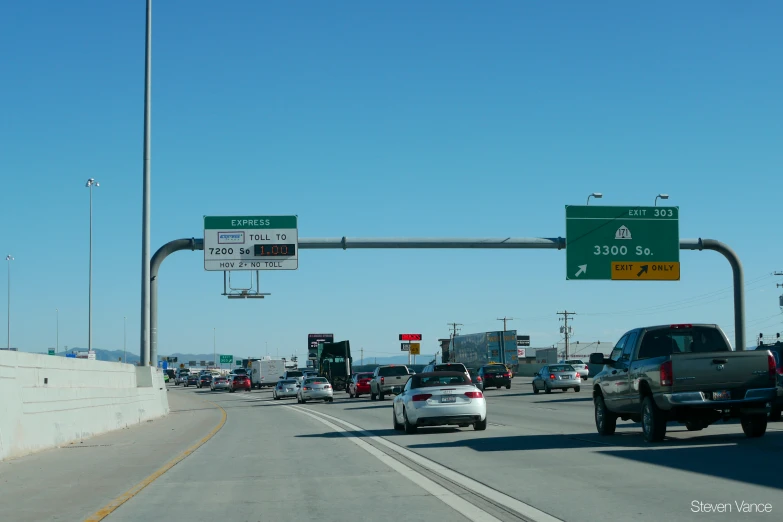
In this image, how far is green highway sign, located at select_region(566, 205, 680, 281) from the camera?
116 feet

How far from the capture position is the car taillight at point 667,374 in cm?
1623

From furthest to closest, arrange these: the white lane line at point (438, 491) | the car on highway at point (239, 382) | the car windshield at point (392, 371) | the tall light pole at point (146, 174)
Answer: the car on highway at point (239, 382) < the car windshield at point (392, 371) < the tall light pole at point (146, 174) < the white lane line at point (438, 491)

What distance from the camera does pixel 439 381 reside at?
22.2 metres

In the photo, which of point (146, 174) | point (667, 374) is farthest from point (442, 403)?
point (146, 174)

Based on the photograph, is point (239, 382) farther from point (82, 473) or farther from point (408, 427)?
point (82, 473)

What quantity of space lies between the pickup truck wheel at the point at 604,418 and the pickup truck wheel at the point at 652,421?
182cm

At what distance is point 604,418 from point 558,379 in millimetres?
30865

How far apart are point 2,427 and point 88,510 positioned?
646cm

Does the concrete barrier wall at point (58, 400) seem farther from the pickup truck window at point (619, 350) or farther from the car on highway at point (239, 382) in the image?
the car on highway at point (239, 382)

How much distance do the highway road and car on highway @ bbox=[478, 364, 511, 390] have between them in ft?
127

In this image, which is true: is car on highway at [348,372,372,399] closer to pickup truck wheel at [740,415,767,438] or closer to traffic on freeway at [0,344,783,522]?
traffic on freeway at [0,344,783,522]

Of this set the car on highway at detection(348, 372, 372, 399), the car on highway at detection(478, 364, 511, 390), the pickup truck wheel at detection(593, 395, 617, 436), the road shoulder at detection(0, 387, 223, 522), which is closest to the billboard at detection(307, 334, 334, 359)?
the car on highway at detection(478, 364, 511, 390)

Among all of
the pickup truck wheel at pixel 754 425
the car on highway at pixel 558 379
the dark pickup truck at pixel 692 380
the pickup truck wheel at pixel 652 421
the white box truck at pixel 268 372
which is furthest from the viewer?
the white box truck at pixel 268 372

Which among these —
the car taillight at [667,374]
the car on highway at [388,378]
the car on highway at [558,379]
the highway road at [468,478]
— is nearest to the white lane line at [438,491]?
the highway road at [468,478]
